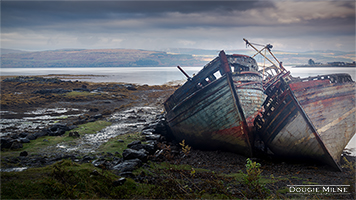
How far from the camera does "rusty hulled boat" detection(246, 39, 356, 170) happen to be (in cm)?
945

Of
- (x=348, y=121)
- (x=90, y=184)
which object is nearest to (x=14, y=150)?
(x=90, y=184)

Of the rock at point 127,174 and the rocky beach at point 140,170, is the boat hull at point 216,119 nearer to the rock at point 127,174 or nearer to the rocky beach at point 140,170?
the rocky beach at point 140,170

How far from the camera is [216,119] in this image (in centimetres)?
1155

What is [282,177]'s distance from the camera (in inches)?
332

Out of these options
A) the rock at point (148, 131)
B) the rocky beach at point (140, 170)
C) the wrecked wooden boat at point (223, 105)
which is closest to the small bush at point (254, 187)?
the rocky beach at point (140, 170)

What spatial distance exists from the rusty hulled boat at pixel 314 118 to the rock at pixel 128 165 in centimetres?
679

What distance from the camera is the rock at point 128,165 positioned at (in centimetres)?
859

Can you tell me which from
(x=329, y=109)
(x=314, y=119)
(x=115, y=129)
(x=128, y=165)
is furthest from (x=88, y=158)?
(x=329, y=109)

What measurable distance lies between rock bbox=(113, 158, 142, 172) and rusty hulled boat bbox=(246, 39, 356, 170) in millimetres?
6789

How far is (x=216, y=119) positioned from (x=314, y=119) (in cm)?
442

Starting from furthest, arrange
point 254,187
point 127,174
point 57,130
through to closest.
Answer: point 57,130, point 127,174, point 254,187

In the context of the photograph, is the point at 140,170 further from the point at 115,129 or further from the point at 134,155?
the point at 115,129

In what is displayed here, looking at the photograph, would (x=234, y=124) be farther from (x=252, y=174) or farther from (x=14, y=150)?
(x=14, y=150)

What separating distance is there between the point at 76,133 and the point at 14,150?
12.5 feet
